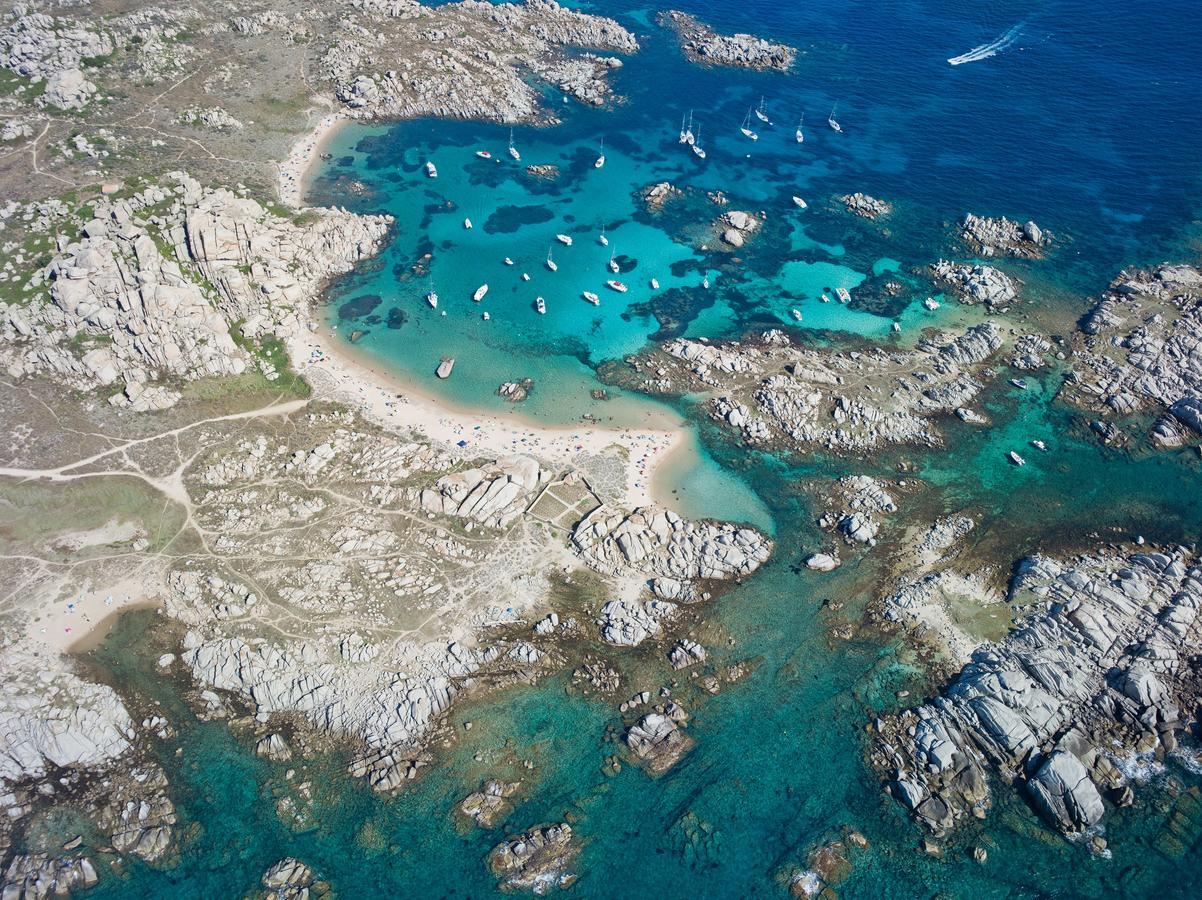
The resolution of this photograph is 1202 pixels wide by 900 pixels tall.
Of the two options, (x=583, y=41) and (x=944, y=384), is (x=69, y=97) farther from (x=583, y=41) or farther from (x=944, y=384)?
(x=944, y=384)

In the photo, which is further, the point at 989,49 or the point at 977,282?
the point at 989,49

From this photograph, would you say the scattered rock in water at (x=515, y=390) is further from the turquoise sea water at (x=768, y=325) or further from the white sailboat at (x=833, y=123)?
the white sailboat at (x=833, y=123)

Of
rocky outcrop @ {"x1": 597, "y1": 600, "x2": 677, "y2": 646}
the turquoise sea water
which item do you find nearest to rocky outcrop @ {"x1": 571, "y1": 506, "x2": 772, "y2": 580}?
the turquoise sea water

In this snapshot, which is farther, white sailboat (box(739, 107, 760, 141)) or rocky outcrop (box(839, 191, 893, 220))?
white sailboat (box(739, 107, 760, 141))

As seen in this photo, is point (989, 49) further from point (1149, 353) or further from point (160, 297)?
point (160, 297)

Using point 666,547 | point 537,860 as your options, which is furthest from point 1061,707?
point 537,860

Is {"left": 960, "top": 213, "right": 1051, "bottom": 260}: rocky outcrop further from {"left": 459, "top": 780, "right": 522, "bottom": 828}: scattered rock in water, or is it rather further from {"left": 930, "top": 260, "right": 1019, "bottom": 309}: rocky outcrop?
{"left": 459, "top": 780, "right": 522, "bottom": 828}: scattered rock in water
